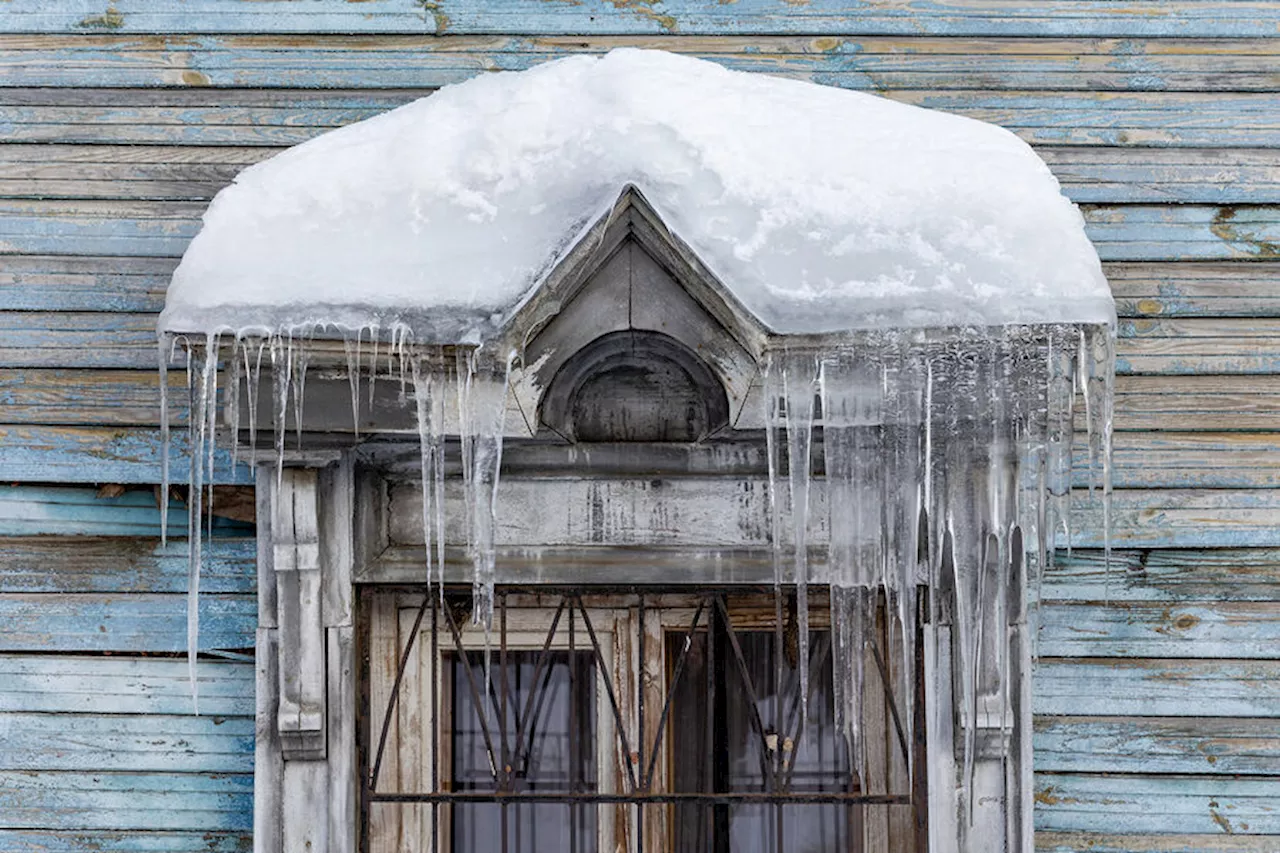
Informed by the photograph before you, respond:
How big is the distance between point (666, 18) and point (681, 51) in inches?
4.5

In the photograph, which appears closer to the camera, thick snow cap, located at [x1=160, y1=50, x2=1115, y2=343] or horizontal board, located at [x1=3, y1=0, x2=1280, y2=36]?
thick snow cap, located at [x1=160, y1=50, x2=1115, y2=343]

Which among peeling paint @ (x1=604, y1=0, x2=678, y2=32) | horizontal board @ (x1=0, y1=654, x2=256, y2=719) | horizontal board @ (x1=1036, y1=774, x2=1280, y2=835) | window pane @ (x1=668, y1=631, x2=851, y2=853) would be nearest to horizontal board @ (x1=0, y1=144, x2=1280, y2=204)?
peeling paint @ (x1=604, y1=0, x2=678, y2=32)

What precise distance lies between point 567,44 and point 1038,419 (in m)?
1.78

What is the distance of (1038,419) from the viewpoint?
8.39 feet

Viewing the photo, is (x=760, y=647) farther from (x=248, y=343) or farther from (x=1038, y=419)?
(x=248, y=343)

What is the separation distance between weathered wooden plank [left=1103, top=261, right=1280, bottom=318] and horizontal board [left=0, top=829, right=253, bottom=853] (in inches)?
121

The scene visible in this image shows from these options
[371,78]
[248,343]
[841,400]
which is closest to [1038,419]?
[841,400]

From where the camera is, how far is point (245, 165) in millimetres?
3207

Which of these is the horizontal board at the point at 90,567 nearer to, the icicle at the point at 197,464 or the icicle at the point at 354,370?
the icicle at the point at 197,464

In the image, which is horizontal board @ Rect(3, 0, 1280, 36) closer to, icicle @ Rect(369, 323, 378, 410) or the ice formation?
the ice formation

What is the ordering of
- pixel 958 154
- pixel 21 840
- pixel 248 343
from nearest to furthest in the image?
pixel 248 343
pixel 958 154
pixel 21 840

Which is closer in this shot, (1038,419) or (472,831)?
(1038,419)

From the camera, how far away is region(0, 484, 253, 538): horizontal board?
3158 millimetres

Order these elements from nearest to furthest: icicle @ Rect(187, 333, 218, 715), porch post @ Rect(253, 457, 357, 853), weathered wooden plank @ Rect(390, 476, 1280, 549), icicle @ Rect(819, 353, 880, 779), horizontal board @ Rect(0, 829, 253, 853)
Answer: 1. icicle @ Rect(187, 333, 218, 715)
2. icicle @ Rect(819, 353, 880, 779)
3. porch post @ Rect(253, 457, 357, 853)
4. weathered wooden plank @ Rect(390, 476, 1280, 549)
5. horizontal board @ Rect(0, 829, 253, 853)
